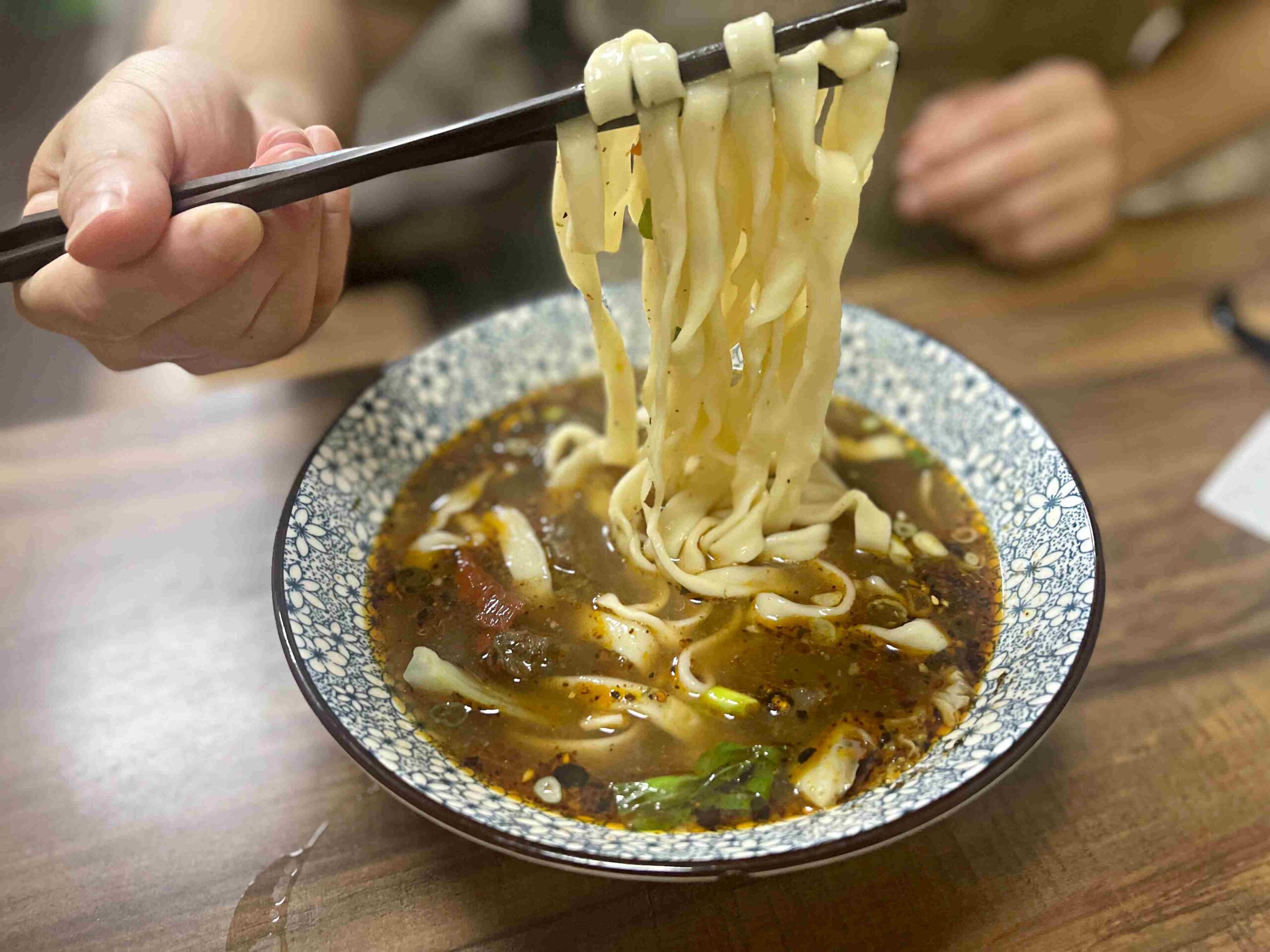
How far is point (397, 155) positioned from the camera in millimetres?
1287

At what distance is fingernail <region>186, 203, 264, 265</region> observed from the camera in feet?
4.22

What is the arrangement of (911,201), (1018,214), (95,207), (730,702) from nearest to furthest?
(95,207), (730,702), (1018,214), (911,201)

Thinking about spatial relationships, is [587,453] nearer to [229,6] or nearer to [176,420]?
[176,420]

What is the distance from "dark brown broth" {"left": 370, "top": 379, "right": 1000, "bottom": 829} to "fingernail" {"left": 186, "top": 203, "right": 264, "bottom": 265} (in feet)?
2.18

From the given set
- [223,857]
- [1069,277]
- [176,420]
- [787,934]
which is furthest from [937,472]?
[176,420]

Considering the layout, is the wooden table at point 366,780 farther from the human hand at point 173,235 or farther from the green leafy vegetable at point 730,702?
the human hand at point 173,235

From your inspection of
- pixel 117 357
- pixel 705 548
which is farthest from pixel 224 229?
pixel 705 548

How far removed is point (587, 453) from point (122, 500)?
111 cm

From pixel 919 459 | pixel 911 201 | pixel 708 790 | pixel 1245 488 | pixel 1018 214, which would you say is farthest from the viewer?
pixel 911 201

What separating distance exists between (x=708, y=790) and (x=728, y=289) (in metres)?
0.89

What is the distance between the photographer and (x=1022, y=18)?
307cm

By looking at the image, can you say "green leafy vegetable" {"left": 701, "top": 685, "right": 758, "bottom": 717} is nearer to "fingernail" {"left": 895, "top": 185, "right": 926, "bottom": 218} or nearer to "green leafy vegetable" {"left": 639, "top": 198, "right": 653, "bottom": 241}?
"green leafy vegetable" {"left": 639, "top": 198, "right": 653, "bottom": 241}

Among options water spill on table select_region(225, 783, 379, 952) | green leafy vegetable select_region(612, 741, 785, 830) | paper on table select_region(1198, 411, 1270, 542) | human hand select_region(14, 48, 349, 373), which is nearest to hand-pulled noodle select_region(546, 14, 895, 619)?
green leafy vegetable select_region(612, 741, 785, 830)

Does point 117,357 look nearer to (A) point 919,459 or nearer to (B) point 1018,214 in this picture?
(A) point 919,459
